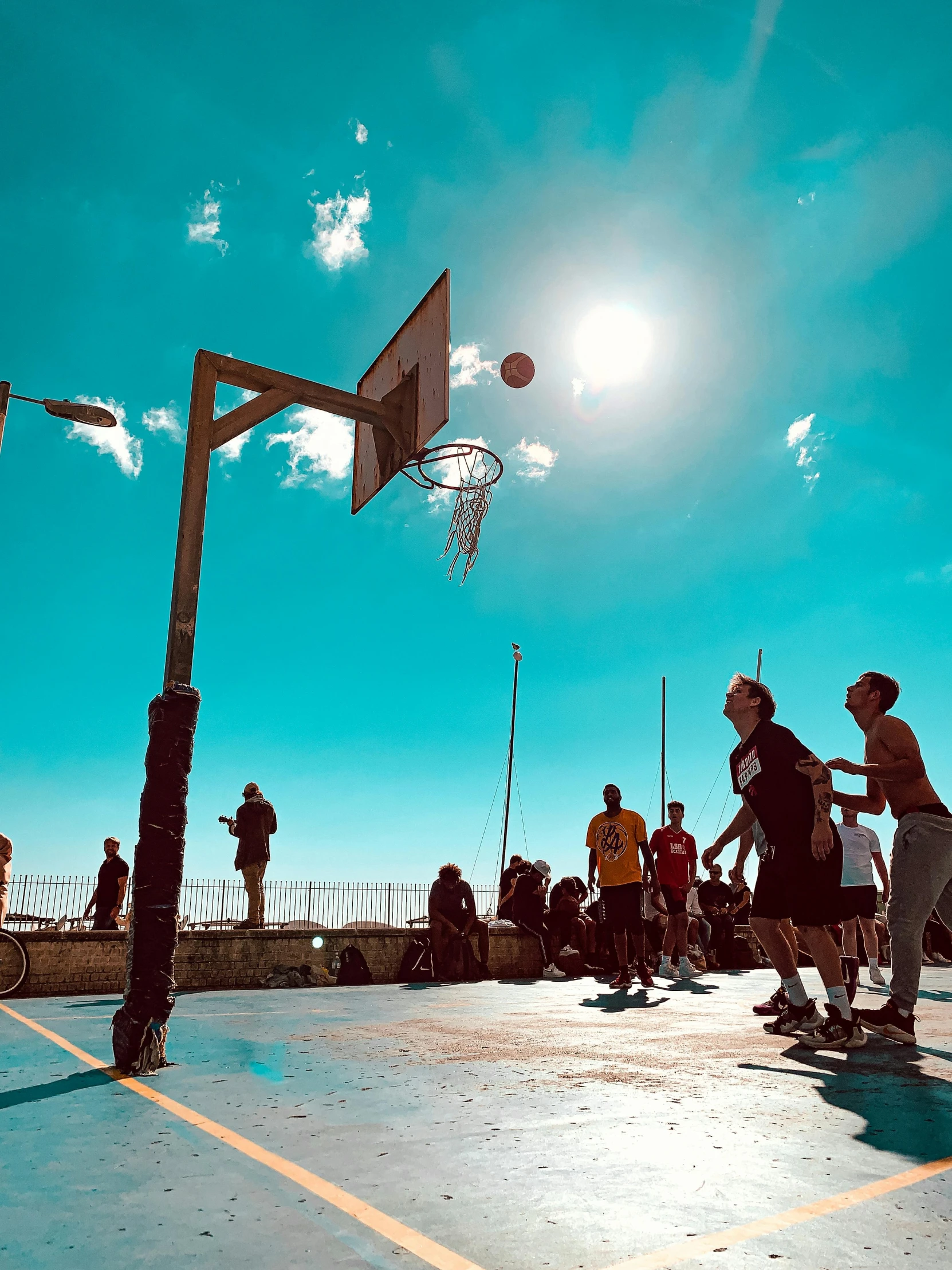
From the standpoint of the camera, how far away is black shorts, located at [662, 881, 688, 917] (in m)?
10.2

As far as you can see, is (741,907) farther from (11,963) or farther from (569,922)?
(11,963)

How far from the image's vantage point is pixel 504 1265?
1699mm

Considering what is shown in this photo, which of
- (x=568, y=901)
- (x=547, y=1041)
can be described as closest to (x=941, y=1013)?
(x=547, y=1041)

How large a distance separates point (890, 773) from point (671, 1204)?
346cm

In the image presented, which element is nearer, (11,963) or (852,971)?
(852,971)

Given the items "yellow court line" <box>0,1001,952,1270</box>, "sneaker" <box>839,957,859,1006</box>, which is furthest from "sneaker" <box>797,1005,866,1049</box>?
"sneaker" <box>839,957,859,1006</box>

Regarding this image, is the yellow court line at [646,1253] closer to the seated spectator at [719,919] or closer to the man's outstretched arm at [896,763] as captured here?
the man's outstretched arm at [896,763]

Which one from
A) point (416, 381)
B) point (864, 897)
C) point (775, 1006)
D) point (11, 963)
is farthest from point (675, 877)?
point (11, 963)

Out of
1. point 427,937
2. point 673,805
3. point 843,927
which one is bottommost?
point 427,937

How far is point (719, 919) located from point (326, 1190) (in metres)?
11.5

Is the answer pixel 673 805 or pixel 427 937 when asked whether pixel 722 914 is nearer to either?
pixel 673 805

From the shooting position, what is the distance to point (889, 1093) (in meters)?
3.26

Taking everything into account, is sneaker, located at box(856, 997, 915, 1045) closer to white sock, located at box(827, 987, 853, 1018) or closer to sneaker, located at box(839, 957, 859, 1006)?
white sock, located at box(827, 987, 853, 1018)

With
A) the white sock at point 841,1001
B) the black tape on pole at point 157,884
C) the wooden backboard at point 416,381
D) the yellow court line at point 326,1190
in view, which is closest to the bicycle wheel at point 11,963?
the black tape on pole at point 157,884
